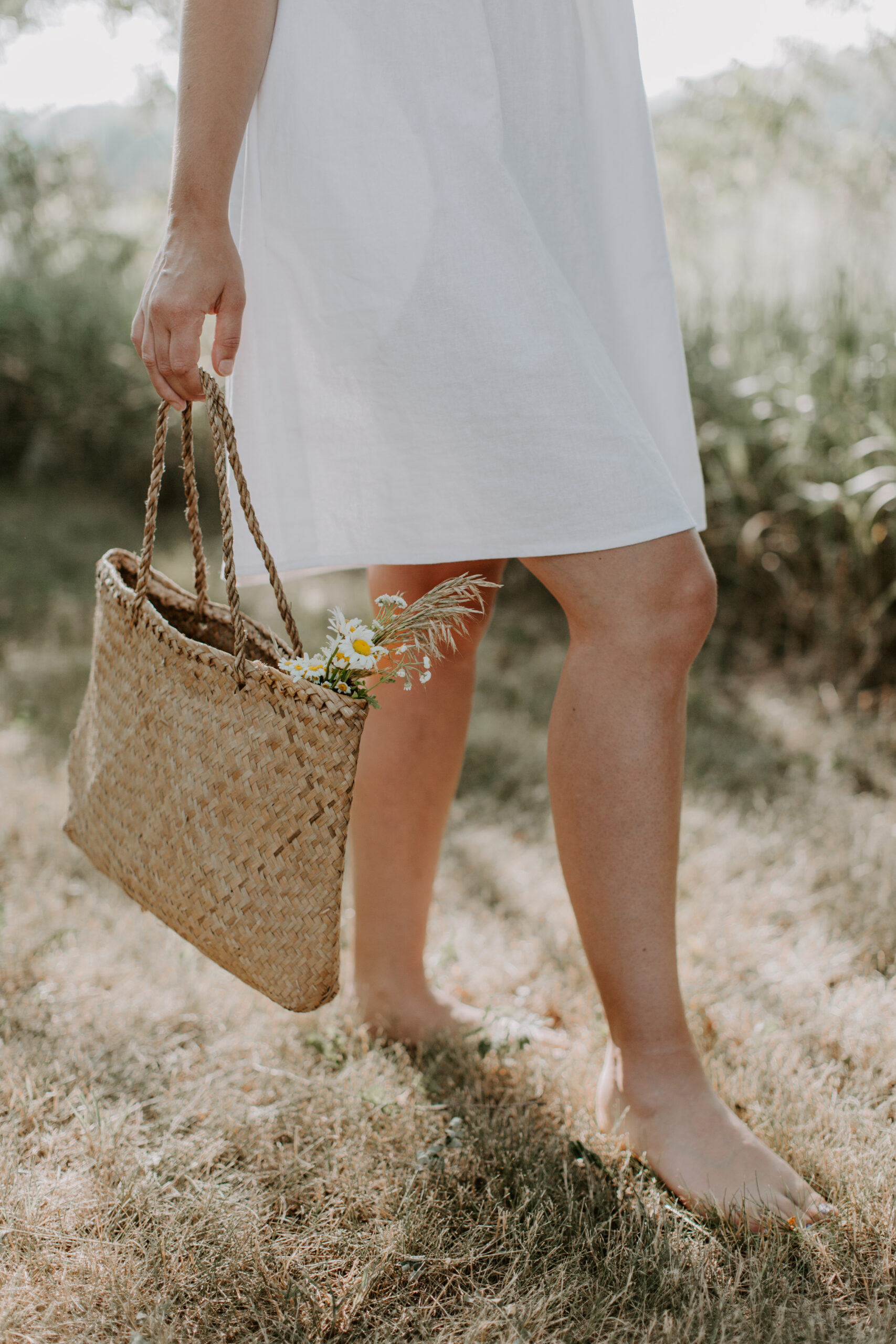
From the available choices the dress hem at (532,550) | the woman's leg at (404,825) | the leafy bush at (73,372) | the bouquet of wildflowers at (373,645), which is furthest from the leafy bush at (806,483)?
the leafy bush at (73,372)

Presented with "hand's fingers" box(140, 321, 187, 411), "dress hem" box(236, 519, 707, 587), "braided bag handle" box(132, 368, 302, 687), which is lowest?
"dress hem" box(236, 519, 707, 587)

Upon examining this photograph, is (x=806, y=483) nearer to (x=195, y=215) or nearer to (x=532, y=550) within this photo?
(x=532, y=550)

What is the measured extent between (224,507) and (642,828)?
57 centimetres

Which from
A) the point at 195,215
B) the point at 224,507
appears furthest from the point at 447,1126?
the point at 195,215

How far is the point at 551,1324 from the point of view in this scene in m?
0.95

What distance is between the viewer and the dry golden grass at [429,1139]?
38.0 inches

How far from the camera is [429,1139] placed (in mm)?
1204

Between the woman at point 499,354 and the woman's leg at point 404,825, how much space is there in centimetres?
27

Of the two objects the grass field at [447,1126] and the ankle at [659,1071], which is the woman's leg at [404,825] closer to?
the grass field at [447,1126]

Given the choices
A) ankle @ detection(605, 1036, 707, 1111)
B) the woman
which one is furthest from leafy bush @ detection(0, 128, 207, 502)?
ankle @ detection(605, 1036, 707, 1111)

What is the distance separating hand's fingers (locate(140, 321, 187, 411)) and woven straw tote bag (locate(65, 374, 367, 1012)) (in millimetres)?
21

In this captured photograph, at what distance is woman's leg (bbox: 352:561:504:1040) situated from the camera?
137cm

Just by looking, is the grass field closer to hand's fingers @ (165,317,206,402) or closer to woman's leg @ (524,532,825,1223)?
woman's leg @ (524,532,825,1223)

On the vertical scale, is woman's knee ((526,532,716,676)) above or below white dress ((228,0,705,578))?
below
